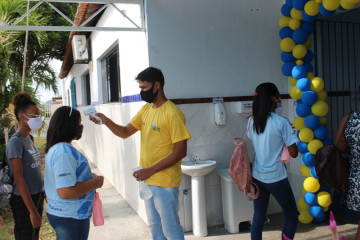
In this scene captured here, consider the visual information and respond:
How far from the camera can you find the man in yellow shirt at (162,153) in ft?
8.58

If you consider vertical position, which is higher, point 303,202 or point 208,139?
point 208,139

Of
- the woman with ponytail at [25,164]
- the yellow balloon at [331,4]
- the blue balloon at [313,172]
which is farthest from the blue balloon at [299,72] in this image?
the woman with ponytail at [25,164]

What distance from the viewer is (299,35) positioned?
391 centimetres

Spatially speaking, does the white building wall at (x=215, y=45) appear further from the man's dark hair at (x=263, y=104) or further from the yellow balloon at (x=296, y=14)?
the man's dark hair at (x=263, y=104)

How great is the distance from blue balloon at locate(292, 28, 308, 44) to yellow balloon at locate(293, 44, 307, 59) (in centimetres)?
6

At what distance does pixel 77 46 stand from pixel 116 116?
2.92 meters

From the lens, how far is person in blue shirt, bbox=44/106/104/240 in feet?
6.48

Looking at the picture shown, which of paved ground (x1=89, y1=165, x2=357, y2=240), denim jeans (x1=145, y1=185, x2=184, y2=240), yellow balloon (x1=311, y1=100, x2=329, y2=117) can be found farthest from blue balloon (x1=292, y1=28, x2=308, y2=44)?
denim jeans (x1=145, y1=185, x2=184, y2=240)

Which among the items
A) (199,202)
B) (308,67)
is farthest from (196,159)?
(308,67)

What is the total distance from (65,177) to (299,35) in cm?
317

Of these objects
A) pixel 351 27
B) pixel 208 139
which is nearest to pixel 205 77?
pixel 208 139

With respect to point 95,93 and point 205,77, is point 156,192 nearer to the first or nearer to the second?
point 205,77

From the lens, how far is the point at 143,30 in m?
4.00

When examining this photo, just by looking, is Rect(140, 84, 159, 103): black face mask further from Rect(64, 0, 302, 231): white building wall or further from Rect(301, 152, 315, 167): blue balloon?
Rect(301, 152, 315, 167): blue balloon
